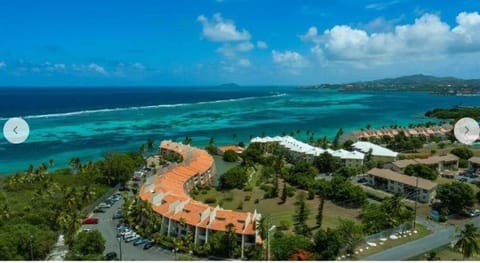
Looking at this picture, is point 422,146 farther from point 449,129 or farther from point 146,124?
point 146,124

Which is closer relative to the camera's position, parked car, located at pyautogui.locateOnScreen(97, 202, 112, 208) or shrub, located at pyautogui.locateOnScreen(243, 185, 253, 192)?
parked car, located at pyautogui.locateOnScreen(97, 202, 112, 208)

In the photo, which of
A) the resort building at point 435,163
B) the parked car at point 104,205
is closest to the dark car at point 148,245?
the parked car at point 104,205

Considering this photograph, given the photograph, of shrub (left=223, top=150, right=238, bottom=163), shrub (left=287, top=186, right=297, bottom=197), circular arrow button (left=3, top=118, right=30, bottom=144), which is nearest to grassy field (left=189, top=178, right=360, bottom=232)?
shrub (left=287, top=186, right=297, bottom=197)

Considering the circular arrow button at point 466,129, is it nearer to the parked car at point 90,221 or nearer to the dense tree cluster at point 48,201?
the parked car at point 90,221

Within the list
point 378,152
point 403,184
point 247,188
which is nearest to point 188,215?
point 247,188

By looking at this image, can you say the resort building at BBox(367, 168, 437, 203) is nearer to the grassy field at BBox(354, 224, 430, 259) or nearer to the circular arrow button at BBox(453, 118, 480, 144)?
the grassy field at BBox(354, 224, 430, 259)
